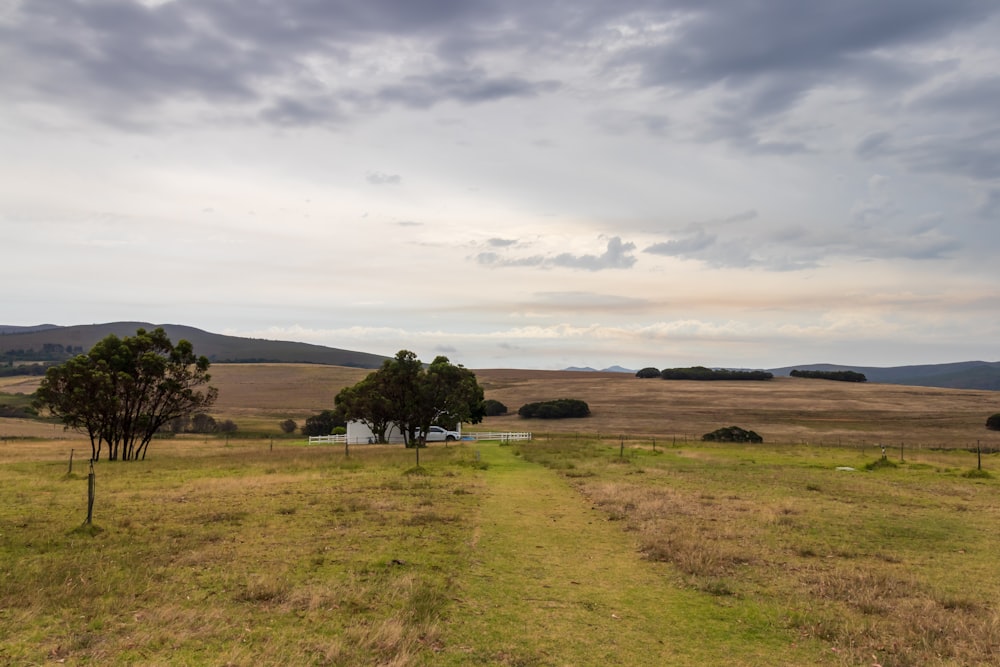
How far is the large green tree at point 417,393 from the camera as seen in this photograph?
5853 centimetres

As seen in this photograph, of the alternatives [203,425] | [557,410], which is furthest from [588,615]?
[557,410]

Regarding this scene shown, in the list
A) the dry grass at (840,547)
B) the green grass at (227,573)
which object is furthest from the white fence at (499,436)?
the green grass at (227,573)

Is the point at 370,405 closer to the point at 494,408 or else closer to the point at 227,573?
the point at 227,573

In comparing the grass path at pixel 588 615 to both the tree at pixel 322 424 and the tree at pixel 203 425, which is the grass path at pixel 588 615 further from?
the tree at pixel 203 425

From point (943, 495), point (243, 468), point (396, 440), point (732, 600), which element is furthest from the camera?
point (396, 440)

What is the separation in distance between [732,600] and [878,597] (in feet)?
9.16

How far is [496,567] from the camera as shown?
1423 cm

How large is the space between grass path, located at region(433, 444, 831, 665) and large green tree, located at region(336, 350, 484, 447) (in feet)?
134

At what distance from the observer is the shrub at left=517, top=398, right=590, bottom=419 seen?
3875 inches

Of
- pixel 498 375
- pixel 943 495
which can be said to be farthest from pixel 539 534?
pixel 498 375

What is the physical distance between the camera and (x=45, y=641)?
902 cm

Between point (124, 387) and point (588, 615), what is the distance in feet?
141

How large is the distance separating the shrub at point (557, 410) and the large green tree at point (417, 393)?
132 ft

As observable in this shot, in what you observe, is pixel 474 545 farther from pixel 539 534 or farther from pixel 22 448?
pixel 22 448
